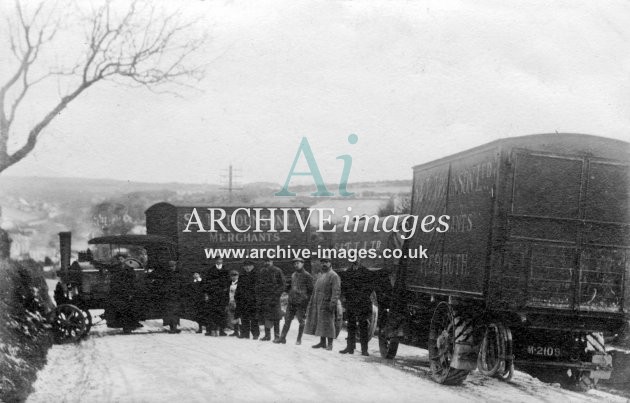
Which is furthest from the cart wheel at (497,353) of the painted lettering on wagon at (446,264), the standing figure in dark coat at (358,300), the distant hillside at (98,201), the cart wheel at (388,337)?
the distant hillside at (98,201)

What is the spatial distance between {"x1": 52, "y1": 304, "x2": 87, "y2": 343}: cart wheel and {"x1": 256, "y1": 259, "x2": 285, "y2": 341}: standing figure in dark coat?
3.34m

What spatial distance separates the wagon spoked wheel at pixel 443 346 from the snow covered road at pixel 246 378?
19 centimetres

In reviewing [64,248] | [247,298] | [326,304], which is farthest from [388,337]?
[64,248]

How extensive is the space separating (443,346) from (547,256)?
77.7 inches

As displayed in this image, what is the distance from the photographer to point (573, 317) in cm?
813

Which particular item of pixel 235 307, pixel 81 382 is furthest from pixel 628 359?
pixel 81 382

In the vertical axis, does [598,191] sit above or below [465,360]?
above

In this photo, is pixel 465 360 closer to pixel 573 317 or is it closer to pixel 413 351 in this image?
pixel 573 317

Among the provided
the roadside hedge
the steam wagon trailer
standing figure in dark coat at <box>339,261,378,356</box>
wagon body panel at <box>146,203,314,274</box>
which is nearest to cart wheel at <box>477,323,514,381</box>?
the steam wagon trailer

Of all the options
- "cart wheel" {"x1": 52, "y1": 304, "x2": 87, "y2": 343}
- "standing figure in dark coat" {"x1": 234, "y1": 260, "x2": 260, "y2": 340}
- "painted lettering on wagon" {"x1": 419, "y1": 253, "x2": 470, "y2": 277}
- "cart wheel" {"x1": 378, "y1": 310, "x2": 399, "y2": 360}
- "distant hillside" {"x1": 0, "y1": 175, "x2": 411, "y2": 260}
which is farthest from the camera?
"distant hillside" {"x1": 0, "y1": 175, "x2": 411, "y2": 260}

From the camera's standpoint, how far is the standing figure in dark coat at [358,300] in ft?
38.4

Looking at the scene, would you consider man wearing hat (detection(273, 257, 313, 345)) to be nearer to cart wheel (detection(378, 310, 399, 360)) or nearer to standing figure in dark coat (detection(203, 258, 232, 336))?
standing figure in dark coat (detection(203, 258, 232, 336))

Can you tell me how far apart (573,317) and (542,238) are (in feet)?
3.30

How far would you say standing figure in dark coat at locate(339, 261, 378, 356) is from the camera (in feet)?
38.4
